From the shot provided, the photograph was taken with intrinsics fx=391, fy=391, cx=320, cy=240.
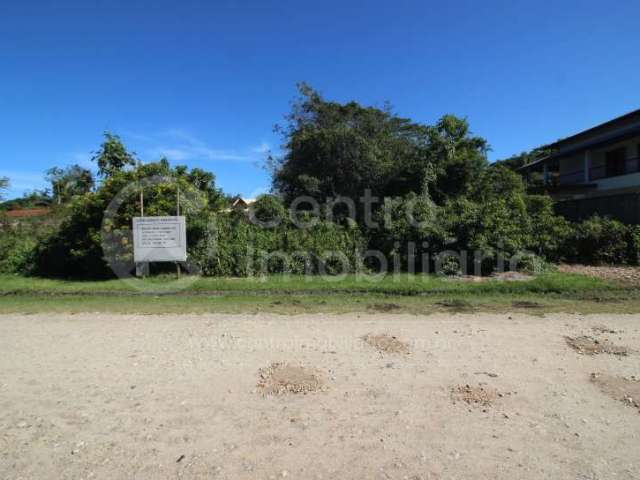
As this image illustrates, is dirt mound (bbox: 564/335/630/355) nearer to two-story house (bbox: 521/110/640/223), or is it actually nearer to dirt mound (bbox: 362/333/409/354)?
dirt mound (bbox: 362/333/409/354)

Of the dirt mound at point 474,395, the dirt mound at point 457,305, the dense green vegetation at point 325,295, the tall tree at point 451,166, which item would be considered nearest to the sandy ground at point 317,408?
the dirt mound at point 474,395

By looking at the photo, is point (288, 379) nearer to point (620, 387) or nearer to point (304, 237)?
point (620, 387)

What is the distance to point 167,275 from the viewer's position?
1124 cm

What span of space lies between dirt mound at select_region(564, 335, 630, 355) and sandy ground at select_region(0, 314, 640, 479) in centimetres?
12

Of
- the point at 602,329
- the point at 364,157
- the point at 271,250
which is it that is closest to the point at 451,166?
the point at 364,157

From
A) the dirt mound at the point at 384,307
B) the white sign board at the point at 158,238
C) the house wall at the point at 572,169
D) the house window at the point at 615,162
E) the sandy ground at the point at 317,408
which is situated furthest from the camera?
the house wall at the point at 572,169

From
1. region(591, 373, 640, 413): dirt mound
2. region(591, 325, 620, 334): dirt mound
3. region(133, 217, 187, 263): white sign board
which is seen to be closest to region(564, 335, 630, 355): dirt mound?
region(591, 325, 620, 334): dirt mound

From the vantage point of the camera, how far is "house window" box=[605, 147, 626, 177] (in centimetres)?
2256

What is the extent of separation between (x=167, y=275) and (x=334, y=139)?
8572 mm

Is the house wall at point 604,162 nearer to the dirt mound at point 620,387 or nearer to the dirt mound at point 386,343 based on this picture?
the dirt mound at point 620,387

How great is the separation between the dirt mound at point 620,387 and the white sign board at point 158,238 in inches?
385

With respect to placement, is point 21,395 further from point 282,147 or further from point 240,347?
point 282,147

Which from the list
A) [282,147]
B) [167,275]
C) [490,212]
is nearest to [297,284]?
[167,275]

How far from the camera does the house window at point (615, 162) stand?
888 inches
